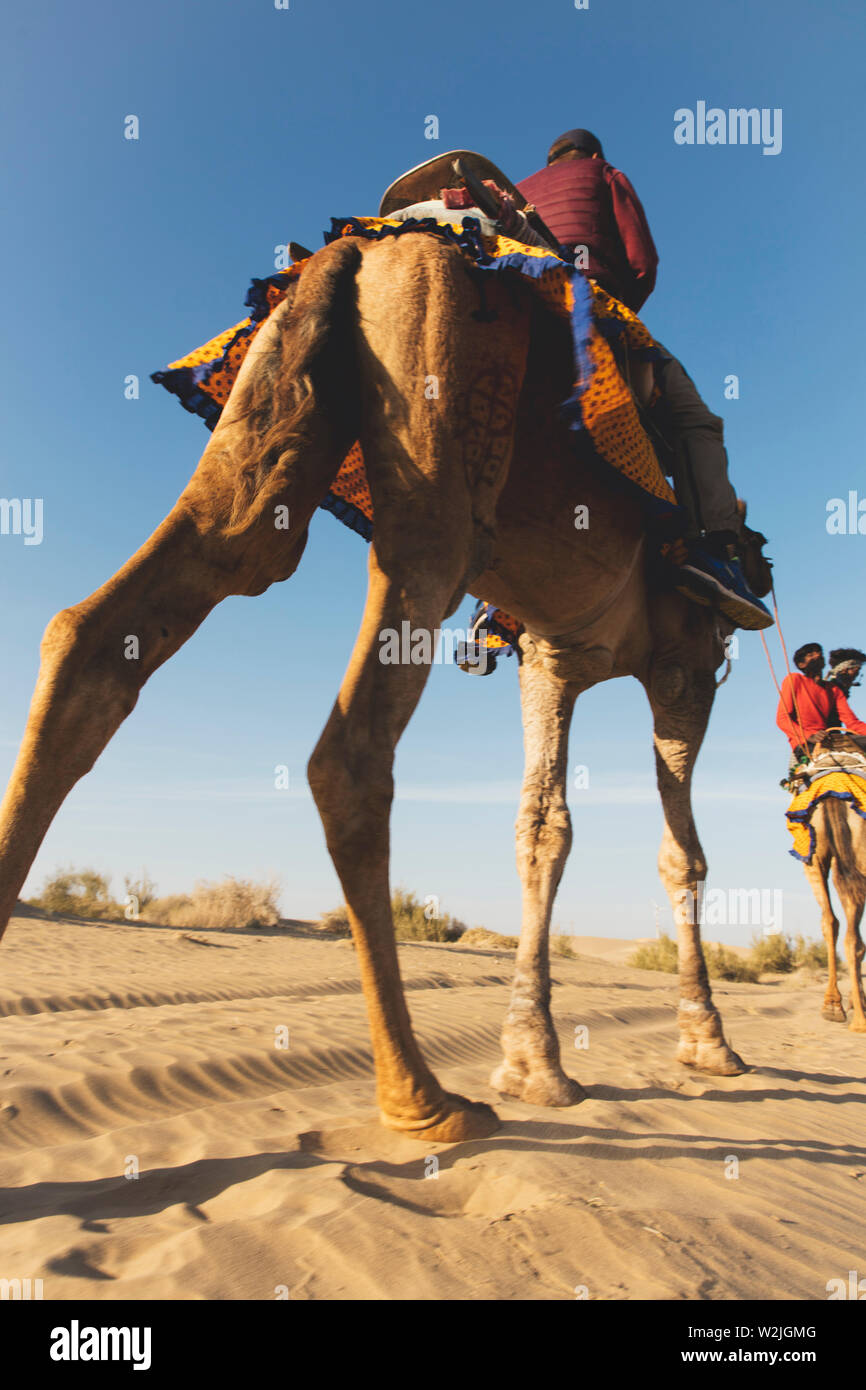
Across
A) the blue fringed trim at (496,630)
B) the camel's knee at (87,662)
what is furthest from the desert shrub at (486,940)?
the camel's knee at (87,662)

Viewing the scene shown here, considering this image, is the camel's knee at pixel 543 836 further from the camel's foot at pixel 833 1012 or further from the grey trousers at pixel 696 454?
the camel's foot at pixel 833 1012

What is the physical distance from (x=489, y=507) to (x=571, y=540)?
0.62 metres

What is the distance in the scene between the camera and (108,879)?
19.9 m

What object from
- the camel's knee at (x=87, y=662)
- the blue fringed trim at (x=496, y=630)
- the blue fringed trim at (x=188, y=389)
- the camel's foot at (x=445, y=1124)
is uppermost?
the blue fringed trim at (x=188, y=389)

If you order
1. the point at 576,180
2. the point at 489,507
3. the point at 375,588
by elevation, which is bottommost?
the point at 375,588

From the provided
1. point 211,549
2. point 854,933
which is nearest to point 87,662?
point 211,549

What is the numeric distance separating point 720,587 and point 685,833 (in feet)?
5.27

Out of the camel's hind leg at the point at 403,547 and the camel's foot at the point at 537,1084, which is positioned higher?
the camel's hind leg at the point at 403,547

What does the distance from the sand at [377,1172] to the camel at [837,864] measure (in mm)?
3269

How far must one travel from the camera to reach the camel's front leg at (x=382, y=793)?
2.41 meters

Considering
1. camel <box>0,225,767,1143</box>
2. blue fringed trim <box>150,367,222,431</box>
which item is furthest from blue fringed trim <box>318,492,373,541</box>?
camel <box>0,225,767,1143</box>

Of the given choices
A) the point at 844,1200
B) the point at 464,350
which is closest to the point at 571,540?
the point at 464,350

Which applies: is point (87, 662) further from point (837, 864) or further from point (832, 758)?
point (837, 864)
